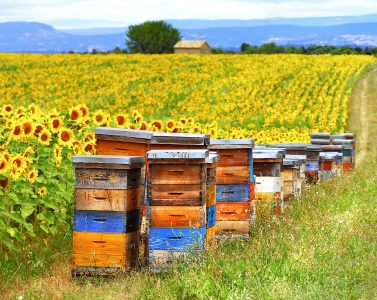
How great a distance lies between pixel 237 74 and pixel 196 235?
43737mm

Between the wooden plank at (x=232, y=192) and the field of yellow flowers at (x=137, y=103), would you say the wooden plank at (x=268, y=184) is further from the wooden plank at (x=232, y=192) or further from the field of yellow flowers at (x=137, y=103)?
the wooden plank at (x=232, y=192)

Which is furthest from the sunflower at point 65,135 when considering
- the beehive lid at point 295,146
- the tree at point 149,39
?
the tree at point 149,39

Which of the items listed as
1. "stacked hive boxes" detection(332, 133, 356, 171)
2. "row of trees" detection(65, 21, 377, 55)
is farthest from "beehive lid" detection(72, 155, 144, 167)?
"row of trees" detection(65, 21, 377, 55)

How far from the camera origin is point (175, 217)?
320 inches

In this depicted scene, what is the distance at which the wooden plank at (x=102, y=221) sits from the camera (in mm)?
8125

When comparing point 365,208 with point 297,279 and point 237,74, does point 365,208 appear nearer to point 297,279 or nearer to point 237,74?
point 297,279

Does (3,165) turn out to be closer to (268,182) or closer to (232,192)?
(232,192)

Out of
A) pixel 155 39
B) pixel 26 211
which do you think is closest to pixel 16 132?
pixel 26 211

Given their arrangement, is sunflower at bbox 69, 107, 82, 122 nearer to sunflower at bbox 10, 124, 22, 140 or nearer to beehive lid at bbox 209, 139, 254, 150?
sunflower at bbox 10, 124, 22, 140

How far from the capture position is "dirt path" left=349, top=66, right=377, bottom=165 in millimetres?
31719

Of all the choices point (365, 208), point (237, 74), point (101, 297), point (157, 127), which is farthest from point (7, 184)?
point (237, 74)

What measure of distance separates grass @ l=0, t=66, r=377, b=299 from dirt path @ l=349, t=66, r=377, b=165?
18008 mm

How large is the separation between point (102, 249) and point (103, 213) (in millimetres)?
408

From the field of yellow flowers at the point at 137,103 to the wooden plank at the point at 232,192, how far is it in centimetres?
213
